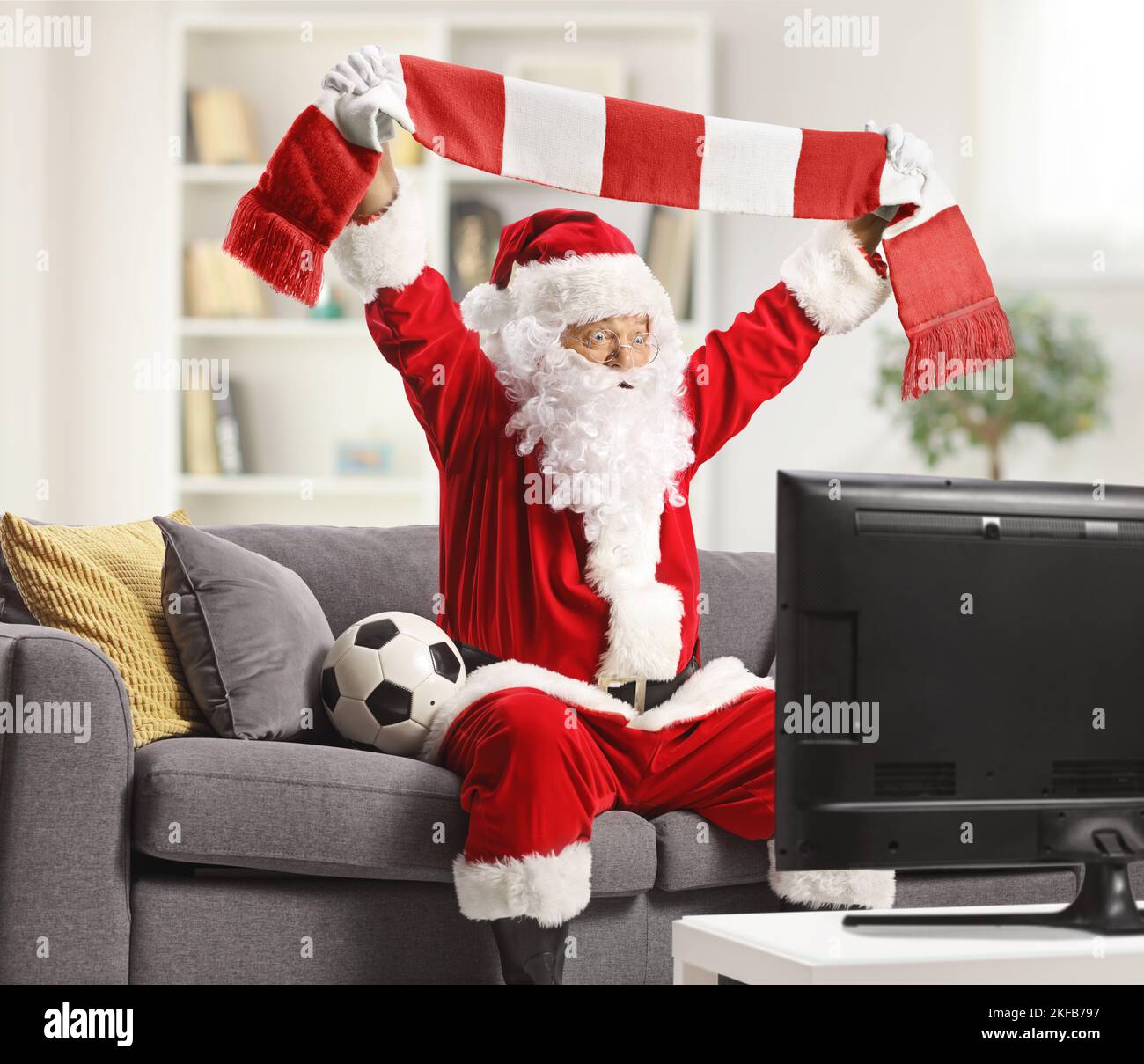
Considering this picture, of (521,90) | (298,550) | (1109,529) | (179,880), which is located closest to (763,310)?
(521,90)

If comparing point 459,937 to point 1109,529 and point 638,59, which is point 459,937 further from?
point 638,59

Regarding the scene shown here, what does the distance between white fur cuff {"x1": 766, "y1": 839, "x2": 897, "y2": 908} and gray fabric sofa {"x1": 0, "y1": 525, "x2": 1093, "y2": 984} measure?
0.12 m

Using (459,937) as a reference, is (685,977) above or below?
above

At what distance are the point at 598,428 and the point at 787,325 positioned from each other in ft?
1.44

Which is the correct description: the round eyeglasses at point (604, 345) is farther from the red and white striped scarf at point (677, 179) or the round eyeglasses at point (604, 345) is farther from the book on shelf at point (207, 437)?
the book on shelf at point (207, 437)

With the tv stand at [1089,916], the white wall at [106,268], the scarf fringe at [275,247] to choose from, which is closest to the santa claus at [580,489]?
the scarf fringe at [275,247]

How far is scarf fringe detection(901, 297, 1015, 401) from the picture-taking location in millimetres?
2156

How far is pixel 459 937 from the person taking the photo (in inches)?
70.2

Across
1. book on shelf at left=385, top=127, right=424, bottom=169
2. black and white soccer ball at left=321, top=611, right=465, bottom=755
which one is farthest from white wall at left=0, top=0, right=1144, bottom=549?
black and white soccer ball at left=321, top=611, right=465, bottom=755

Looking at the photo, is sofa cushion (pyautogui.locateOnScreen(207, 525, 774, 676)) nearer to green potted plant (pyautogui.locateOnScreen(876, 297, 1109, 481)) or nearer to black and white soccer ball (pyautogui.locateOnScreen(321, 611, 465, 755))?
black and white soccer ball (pyautogui.locateOnScreen(321, 611, 465, 755))

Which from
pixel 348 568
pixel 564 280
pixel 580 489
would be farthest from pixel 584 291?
pixel 348 568

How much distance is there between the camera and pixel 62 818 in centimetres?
162

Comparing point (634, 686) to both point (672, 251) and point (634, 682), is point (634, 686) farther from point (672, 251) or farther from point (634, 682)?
point (672, 251)

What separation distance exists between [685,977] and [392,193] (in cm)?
126
